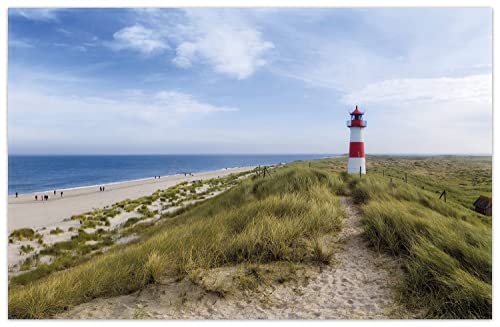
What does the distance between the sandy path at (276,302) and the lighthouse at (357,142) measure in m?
10.9

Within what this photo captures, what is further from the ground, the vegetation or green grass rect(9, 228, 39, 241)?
the vegetation

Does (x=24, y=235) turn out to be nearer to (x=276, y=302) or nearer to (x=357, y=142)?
(x=276, y=302)

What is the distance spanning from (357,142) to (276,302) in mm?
12011

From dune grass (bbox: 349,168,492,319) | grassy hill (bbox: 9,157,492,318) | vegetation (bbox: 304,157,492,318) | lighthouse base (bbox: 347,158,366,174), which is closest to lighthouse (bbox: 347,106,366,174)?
lighthouse base (bbox: 347,158,366,174)

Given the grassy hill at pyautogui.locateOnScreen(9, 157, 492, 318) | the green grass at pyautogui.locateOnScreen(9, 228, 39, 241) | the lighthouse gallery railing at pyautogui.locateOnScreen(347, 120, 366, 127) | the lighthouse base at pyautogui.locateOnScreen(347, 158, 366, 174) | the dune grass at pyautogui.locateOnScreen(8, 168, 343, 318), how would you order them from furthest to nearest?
the lighthouse base at pyautogui.locateOnScreen(347, 158, 366, 174) → the lighthouse gallery railing at pyautogui.locateOnScreen(347, 120, 366, 127) → the green grass at pyautogui.locateOnScreen(9, 228, 39, 241) → the dune grass at pyautogui.locateOnScreen(8, 168, 343, 318) → the grassy hill at pyautogui.locateOnScreen(9, 157, 492, 318)

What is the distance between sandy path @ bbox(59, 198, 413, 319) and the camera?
2.58 m

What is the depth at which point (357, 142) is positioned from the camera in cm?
1333

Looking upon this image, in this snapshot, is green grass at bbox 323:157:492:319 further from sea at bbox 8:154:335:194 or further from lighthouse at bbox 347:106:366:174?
sea at bbox 8:154:335:194

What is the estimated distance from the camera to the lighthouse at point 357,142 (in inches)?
520

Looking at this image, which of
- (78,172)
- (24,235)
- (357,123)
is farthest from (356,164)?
(78,172)

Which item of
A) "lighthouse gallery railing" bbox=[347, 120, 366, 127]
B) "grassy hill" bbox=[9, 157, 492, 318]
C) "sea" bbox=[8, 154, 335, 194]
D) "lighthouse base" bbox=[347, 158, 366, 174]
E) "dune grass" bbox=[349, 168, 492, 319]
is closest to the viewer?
"dune grass" bbox=[349, 168, 492, 319]

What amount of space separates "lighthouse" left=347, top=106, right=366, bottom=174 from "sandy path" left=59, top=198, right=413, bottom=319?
35.6ft
